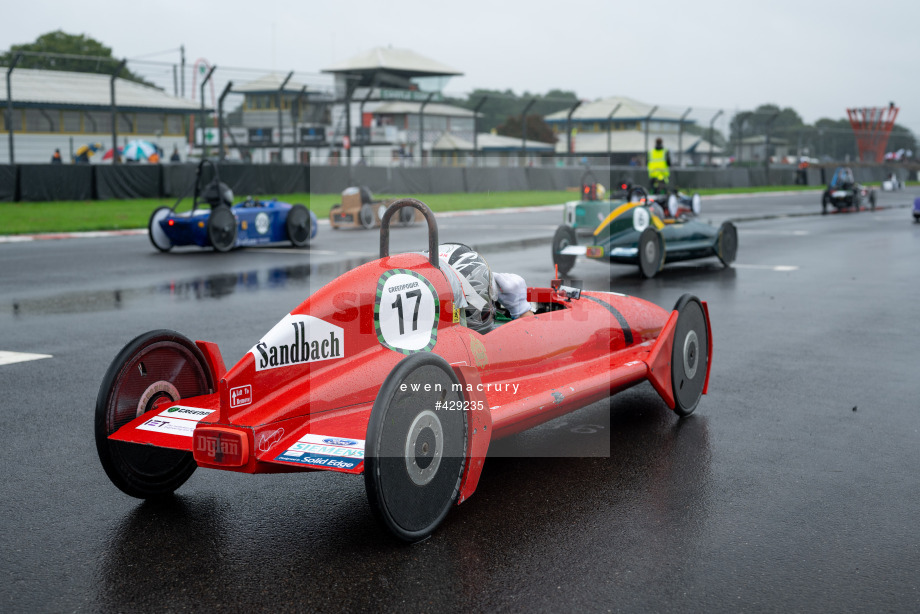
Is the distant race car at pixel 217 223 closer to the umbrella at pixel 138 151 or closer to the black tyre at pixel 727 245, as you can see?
the black tyre at pixel 727 245

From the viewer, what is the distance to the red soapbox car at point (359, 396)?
11.4ft

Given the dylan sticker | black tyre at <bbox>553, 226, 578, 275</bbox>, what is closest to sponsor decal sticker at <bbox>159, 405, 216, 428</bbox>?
the dylan sticker

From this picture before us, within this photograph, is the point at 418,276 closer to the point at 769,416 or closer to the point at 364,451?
the point at 364,451

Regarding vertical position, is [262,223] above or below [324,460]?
above

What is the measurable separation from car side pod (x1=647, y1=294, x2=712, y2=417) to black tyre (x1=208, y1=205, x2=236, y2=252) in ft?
36.9

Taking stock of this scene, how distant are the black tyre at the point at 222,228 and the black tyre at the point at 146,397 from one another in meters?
11.6

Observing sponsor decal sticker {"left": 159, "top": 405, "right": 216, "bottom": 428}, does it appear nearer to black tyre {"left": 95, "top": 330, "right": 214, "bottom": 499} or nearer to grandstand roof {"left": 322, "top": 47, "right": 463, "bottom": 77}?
black tyre {"left": 95, "top": 330, "right": 214, "bottom": 499}

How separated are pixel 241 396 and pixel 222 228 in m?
12.3

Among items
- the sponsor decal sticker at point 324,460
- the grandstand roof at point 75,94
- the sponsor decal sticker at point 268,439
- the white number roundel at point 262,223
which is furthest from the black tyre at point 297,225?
the grandstand roof at point 75,94

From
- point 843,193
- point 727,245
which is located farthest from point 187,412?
point 843,193

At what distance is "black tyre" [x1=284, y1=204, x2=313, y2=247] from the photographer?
16.5 metres

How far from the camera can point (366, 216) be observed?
69.3 feet

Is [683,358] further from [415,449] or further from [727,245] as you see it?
[727,245]

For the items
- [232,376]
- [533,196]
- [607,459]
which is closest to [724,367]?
[607,459]
